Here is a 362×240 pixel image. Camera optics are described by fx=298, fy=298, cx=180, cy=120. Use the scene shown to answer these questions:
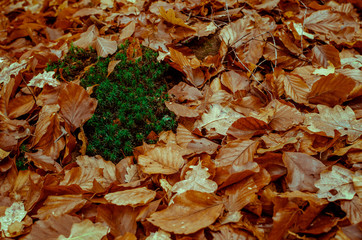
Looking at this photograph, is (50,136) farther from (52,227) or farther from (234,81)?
(234,81)

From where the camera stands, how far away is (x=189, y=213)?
4.56 ft

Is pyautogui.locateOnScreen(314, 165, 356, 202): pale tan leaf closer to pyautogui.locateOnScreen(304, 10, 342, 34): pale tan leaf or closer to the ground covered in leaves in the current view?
the ground covered in leaves

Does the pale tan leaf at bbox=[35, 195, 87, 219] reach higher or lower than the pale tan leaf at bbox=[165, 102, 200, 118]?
lower

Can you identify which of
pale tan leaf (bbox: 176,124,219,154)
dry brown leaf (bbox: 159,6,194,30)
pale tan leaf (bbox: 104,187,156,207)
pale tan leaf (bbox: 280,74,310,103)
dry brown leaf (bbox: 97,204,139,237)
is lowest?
dry brown leaf (bbox: 97,204,139,237)

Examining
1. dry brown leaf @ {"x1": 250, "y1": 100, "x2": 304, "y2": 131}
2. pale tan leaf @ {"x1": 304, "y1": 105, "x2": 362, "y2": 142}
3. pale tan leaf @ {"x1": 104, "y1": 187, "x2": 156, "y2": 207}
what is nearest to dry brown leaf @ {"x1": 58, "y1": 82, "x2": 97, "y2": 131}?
pale tan leaf @ {"x1": 104, "y1": 187, "x2": 156, "y2": 207}

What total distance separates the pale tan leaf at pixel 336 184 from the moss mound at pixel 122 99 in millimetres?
924

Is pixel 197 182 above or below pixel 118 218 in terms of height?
above

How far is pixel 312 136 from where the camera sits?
166cm

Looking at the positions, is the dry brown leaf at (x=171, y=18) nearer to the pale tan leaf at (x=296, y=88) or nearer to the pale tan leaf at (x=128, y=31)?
the pale tan leaf at (x=128, y=31)

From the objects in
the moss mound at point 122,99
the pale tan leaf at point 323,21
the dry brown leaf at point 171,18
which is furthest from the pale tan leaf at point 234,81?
the pale tan leaf at point 323,21

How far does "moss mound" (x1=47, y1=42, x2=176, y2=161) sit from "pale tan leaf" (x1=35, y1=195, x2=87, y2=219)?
0.35 m

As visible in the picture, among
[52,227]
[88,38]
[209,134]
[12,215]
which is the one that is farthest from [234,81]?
[12,215]

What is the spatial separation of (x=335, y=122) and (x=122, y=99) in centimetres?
132

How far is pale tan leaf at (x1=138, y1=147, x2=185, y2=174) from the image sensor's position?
162 cm
